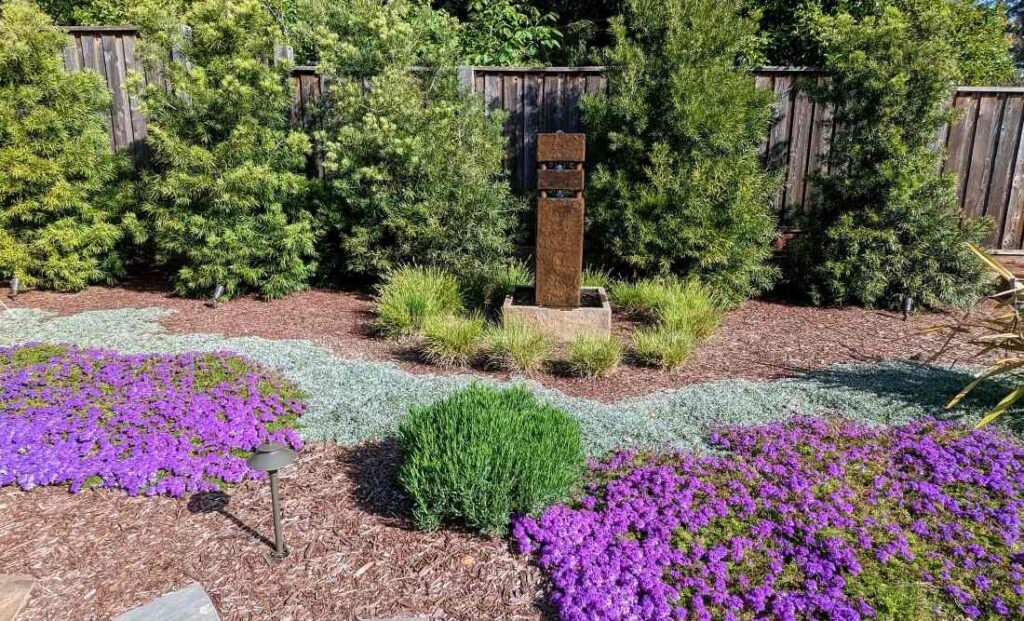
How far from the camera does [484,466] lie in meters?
2.89

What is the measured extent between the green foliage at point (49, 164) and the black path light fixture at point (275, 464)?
4.65 metres

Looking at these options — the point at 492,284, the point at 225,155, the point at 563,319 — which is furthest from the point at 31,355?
the point at 563,319

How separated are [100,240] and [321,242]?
2.02m

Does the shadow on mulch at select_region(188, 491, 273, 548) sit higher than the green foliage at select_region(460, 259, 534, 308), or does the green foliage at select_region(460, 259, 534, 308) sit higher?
the green foliage at select_region(460, 259, 534, 308)

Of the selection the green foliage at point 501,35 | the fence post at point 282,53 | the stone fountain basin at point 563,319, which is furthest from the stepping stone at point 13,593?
the green foliage at point 501,35

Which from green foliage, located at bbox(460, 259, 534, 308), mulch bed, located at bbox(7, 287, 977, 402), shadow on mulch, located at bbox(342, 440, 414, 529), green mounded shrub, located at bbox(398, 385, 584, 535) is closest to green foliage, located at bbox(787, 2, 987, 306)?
mulch bed, located at bbox(7, 287, 977, 402)

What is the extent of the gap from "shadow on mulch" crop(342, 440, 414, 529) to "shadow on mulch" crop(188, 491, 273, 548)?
477 millimetres

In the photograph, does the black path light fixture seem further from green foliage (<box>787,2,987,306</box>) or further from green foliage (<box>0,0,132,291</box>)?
green foliage (<box>787,2,987,306</box>)

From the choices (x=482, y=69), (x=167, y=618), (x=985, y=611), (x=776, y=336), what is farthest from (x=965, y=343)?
(x=167, y=618)

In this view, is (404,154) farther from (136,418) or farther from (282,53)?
(136,418)

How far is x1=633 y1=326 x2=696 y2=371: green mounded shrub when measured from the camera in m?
4.80

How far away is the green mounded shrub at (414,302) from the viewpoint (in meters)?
5.38

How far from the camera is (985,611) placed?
2537mm

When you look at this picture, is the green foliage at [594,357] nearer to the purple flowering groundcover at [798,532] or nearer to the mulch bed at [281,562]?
the purple flowering groundcover at [798,532]
